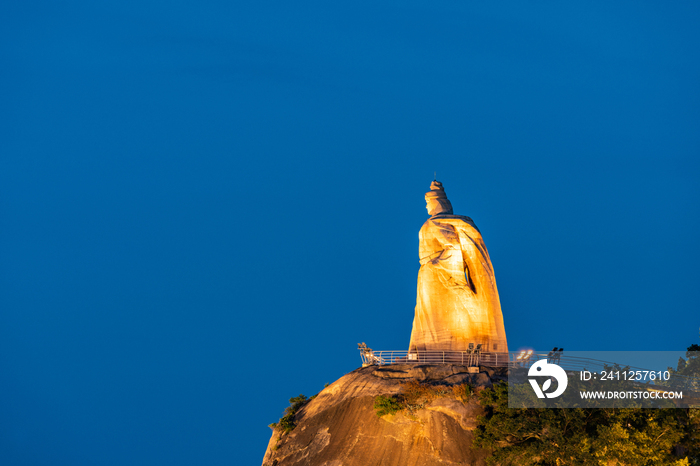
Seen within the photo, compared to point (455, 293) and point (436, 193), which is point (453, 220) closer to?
point (436, 193)

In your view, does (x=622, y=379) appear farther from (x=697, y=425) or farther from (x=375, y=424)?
(x=375, y=424)

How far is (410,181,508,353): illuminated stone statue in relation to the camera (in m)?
40.4

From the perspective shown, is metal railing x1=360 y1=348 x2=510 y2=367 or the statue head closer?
metal railing x1=360 y1=348 x2=510 y2=367

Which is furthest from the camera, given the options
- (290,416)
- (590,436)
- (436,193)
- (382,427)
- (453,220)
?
(436,193)

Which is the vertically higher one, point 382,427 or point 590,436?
point 382,427

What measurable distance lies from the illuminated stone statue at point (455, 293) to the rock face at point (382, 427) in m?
4.50

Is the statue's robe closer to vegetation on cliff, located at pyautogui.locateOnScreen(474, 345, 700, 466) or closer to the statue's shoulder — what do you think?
the statue's shoulder

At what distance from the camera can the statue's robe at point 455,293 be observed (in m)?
40.4

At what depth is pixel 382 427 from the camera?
34125 millimetres

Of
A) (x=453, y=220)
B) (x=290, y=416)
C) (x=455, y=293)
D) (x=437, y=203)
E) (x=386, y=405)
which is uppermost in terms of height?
(x=437, y=203)

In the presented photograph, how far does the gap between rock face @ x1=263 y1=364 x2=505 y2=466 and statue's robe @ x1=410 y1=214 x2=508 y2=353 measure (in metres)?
4.55

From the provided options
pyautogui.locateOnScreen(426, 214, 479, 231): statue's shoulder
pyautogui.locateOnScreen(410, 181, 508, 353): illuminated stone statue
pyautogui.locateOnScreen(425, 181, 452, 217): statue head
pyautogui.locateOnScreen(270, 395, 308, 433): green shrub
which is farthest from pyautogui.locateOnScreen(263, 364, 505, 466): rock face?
pyautogui.locateOnScreen(425, 181, 452, 217): statue head

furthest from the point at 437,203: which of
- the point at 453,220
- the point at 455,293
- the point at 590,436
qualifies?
the point at 590,436

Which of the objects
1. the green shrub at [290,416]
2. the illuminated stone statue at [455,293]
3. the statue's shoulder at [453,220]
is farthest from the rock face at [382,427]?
the statue's shoulder at [453,220]
